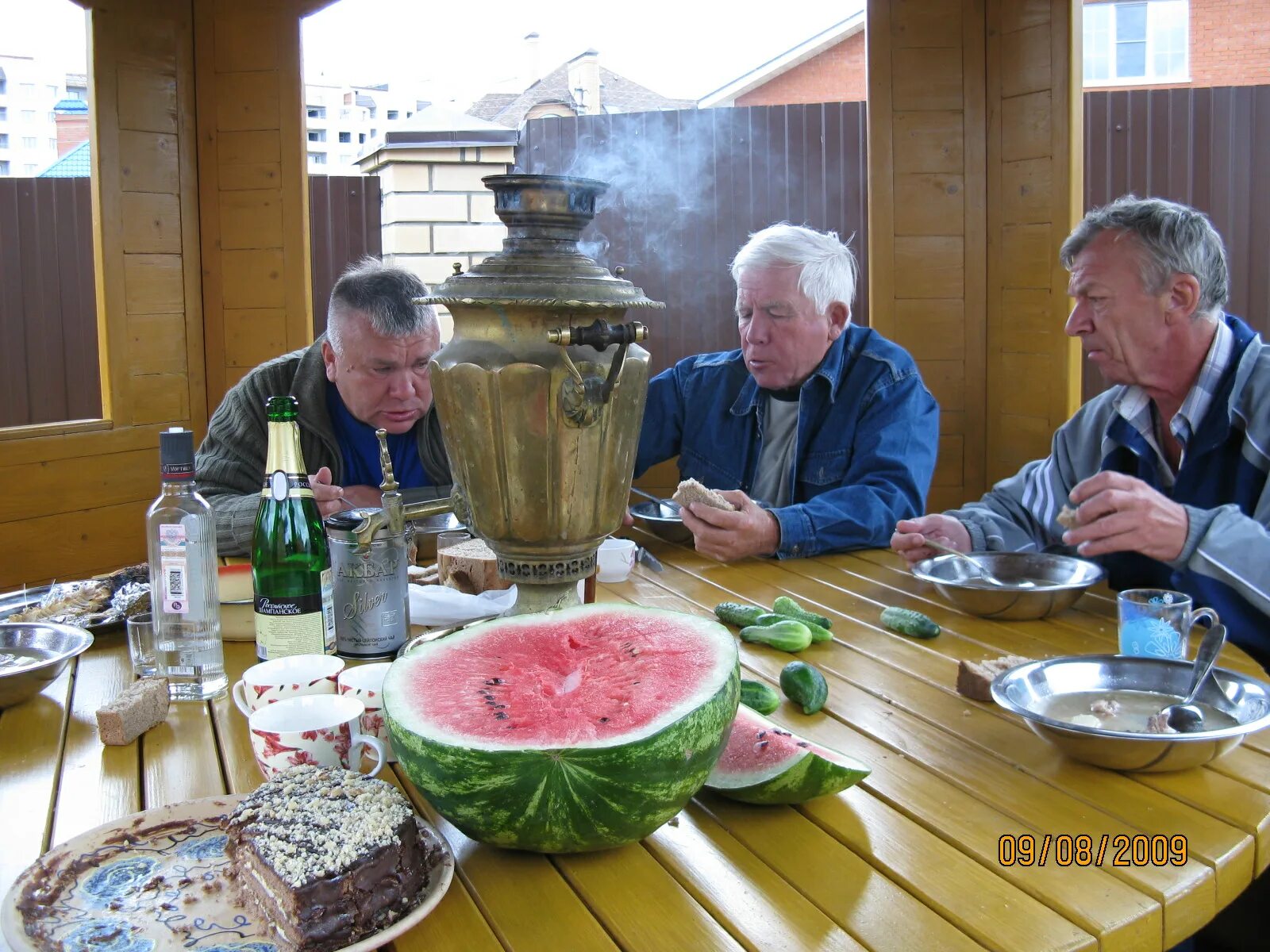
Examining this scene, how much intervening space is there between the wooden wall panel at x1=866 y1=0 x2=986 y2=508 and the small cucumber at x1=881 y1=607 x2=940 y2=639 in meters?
2.53

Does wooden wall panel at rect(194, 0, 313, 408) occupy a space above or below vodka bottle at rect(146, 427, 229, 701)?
above

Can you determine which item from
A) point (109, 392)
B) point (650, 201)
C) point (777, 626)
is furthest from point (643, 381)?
point (650, 201)

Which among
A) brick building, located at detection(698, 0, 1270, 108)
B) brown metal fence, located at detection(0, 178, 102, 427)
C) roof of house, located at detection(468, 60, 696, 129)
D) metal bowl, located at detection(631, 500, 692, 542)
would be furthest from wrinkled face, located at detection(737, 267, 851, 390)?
brick building, located at detection(698, 0, 1270, 108)

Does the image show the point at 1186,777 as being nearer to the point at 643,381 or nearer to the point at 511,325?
the point at 643,381

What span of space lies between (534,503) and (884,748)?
58 centimetres

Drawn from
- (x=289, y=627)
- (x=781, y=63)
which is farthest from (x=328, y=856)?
(x=781, y=63)

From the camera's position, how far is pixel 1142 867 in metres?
1.17

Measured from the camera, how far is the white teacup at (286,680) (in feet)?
4.91

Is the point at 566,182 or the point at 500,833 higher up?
the point at 566,182

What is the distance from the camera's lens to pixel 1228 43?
18875 millimetres

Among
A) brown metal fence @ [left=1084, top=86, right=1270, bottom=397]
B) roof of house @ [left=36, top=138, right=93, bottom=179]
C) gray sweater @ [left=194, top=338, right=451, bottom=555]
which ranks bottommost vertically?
gray sweater @ [left=194, top=338, right=451, bottom=555]

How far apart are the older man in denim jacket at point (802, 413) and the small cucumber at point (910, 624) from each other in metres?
0.61

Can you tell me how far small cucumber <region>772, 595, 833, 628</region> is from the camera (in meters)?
1.97

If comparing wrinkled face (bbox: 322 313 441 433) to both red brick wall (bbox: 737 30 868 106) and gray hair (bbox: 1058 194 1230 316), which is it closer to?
gray hair (bbox: 1058 194 1230 316)
